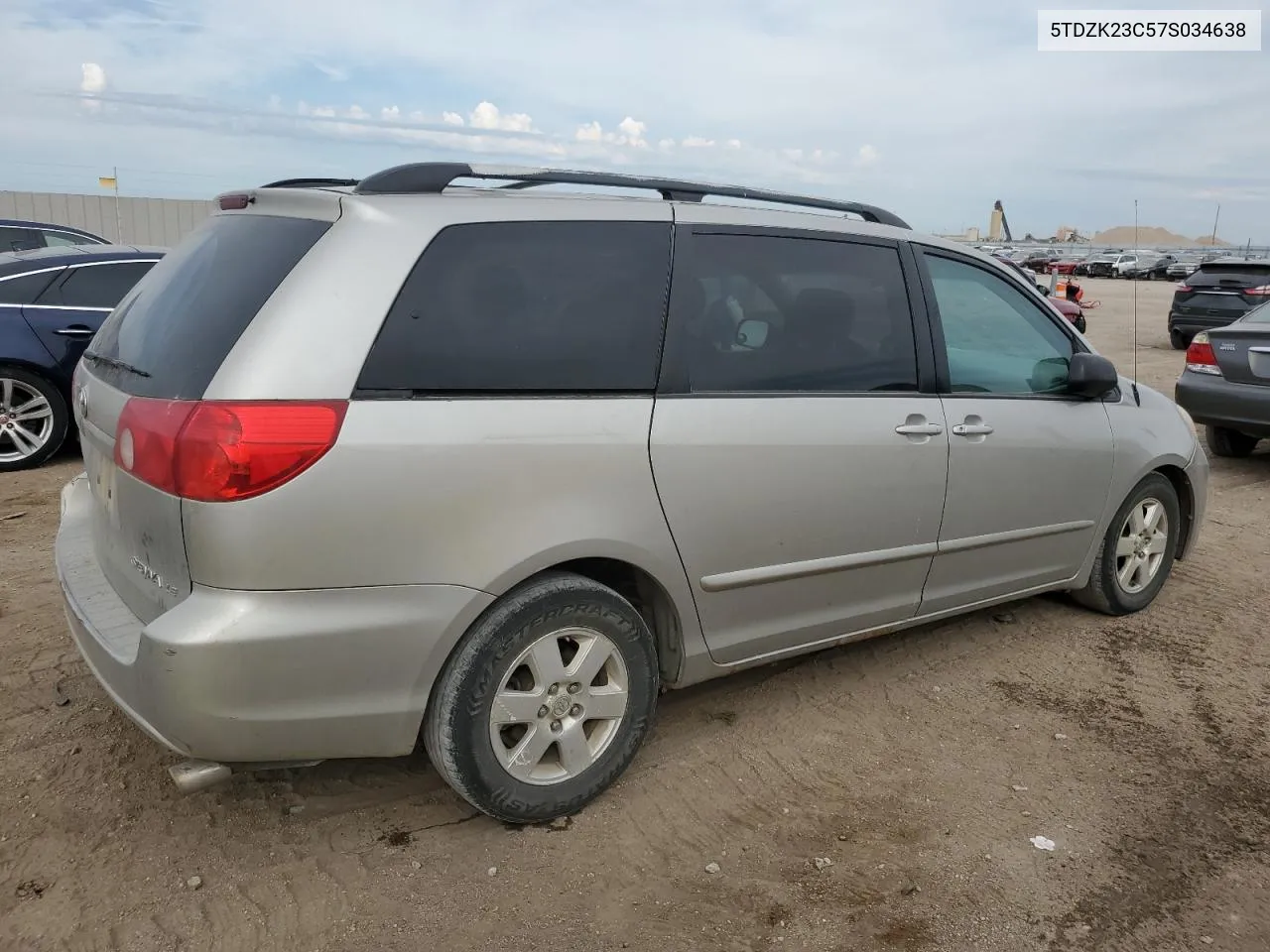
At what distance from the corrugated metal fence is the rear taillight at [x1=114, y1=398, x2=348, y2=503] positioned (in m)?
21.7

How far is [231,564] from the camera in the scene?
2371 mm

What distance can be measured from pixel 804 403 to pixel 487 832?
1.63m

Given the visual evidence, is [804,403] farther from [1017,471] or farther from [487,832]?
[487,832]

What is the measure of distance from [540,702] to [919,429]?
1.66 meters

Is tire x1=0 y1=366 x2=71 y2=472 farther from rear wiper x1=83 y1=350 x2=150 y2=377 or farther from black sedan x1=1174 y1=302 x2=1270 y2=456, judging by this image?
black sedan x1=1174 y1=302 x2=1270 y2=456

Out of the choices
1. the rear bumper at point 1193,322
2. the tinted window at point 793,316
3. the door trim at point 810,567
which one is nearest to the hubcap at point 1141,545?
the door trim at point 810,567

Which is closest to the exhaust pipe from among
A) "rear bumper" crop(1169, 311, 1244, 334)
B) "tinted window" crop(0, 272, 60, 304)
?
"tinted window" crop(0, 272, 60, 304)

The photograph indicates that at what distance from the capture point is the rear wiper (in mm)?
A: 2715

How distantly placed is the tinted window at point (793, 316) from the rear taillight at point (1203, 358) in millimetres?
5508

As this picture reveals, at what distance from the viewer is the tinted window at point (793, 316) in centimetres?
316

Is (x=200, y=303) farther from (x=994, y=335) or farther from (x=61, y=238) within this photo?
(x=61, y=238)

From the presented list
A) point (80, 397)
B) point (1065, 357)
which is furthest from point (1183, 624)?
point (80, 397)

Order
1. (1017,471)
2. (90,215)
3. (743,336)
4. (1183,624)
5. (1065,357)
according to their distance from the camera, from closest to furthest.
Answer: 1. (743,336)
2. (1017,471)
3. (1065,357)
4. (1183,624)
5. (90,215)

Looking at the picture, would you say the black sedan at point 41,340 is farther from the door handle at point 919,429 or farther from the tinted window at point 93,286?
the door handle at point 919,429
